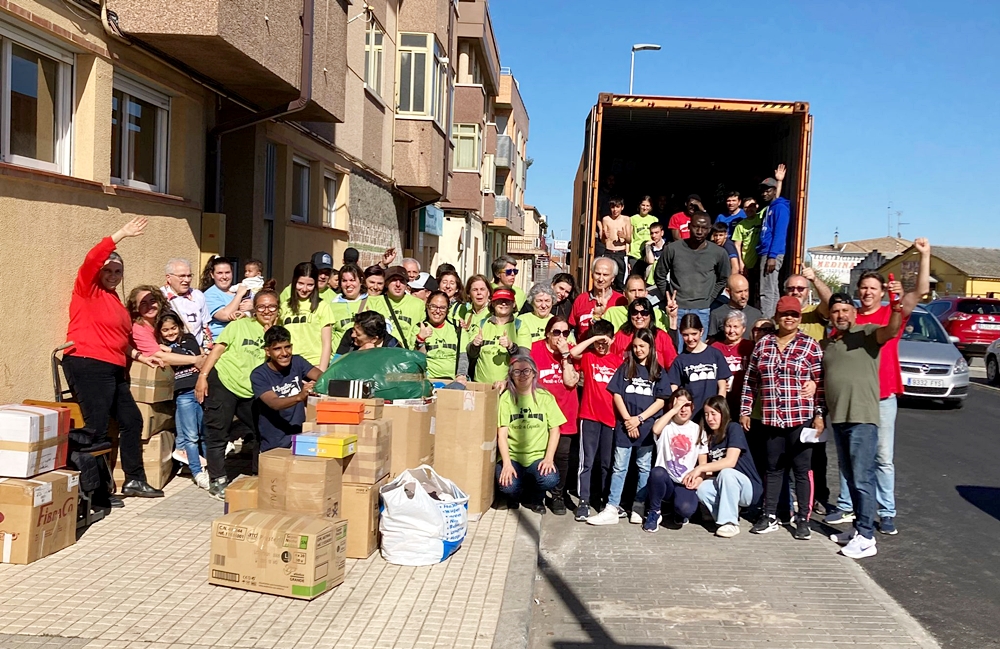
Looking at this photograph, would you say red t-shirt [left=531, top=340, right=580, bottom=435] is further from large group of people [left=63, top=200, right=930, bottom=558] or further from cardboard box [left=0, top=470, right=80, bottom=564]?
cardboard box [left=0, top=470, right=80, bottom=564]

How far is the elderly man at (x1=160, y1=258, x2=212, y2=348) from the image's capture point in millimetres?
7273

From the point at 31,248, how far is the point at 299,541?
3322 mm

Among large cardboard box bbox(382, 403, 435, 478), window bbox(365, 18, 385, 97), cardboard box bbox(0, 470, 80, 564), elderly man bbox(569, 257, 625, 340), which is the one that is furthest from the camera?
window bbox(365, 18, 385, 97)

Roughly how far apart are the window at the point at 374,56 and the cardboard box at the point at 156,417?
9117 mm

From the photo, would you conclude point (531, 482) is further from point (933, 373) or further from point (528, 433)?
point (933, 373)

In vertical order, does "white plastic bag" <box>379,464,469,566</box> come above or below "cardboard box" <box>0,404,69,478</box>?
below

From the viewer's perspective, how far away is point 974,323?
72.8 feet

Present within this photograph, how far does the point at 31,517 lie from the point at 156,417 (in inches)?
77.4

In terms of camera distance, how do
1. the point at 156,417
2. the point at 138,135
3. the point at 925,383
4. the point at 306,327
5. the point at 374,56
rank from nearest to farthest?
the point at 156,417
the point at 306,327
the point at 138,135
the point at 925,383
the point at 374,56

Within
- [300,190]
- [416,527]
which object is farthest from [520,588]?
→ [300,190]

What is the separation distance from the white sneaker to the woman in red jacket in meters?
3.74

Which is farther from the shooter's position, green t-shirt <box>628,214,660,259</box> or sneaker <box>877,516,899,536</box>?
green t-shirt <box>628,214,660,259</box>

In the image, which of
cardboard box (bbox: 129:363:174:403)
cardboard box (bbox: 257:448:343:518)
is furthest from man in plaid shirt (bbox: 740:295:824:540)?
cardboard box (bbox: 129:363:174:403)

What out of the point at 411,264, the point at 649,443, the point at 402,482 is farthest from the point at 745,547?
the point at 411,264
